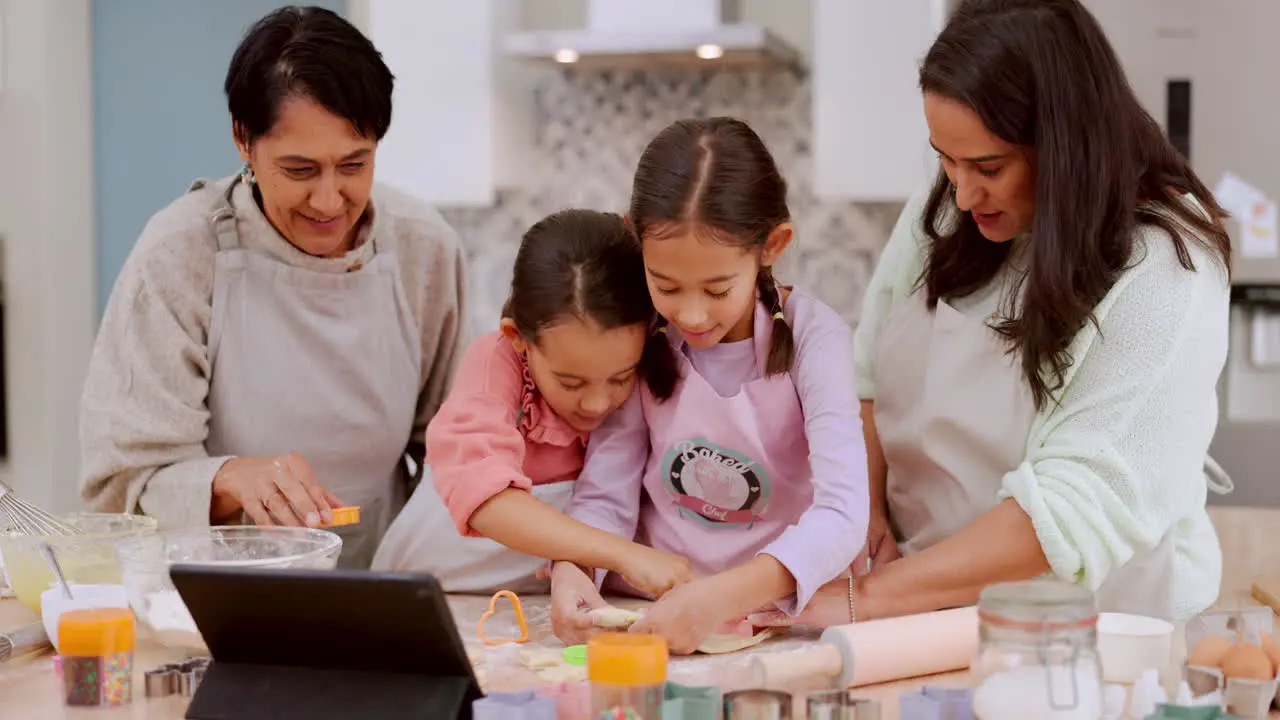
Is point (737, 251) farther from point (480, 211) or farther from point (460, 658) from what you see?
point (480, 211)

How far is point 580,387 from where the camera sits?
58.9 inches

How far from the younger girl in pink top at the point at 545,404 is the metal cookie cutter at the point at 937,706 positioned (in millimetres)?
361

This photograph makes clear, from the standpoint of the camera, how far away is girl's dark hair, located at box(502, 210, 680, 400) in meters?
1.45

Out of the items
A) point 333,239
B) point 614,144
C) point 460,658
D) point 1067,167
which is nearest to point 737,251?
point 1067,167

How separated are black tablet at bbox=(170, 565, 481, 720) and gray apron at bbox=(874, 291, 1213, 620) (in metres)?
0.63

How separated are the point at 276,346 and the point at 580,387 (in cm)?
55

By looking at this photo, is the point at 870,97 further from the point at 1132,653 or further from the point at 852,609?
the point at 1132,653

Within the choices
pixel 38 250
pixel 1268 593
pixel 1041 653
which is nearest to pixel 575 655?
pixel 1041 653

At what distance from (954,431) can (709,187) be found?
425mm

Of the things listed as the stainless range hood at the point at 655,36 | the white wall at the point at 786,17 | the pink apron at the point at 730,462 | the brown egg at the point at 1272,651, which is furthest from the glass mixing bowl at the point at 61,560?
the white wall at the point at 786,17

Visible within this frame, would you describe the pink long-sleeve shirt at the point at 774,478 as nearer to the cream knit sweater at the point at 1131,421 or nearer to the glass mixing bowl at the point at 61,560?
the cream knit sweater at the point at 1131,421

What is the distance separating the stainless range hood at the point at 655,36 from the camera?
10.1 ft

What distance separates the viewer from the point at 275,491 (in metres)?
1.61

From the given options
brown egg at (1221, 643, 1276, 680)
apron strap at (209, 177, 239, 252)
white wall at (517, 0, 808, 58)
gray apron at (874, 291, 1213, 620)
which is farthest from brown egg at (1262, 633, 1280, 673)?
white wall at (517, 0, 808, 58)
